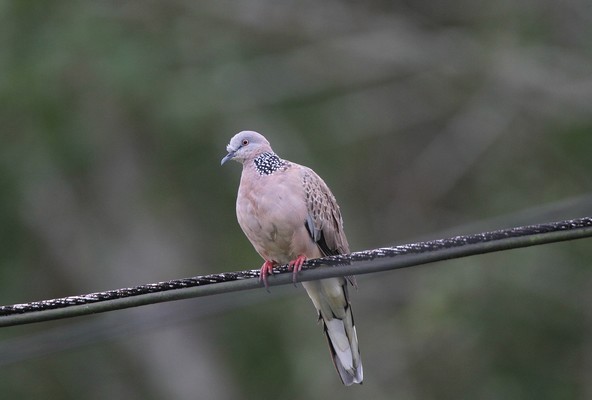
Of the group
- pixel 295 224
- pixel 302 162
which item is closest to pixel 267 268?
pixel 295 224

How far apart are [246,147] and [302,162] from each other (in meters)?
6.62

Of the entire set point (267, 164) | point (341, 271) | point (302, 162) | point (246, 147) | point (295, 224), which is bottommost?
point (341, 271)

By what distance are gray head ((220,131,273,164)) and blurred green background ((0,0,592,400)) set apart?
228 inches

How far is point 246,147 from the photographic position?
19.0 feet

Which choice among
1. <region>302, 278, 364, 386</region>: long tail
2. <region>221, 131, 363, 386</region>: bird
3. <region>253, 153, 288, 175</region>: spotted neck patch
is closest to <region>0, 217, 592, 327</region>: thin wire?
<region>221, 131, 363, 386</region>: bird

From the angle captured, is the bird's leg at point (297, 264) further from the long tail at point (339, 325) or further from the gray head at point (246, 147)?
the gray head at point (246, 147)

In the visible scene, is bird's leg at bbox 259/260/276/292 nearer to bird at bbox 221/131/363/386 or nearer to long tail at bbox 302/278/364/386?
bird at bbox 221/131/363/386

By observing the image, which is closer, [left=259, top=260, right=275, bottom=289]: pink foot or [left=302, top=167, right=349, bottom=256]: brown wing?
[left=259, top=260, right=275, bottom=289]: pink foot

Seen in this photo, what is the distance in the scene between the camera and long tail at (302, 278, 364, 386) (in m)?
5.72

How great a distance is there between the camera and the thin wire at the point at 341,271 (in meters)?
3.79

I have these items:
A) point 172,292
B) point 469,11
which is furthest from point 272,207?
point 469,11

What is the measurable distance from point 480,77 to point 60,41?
4706mm

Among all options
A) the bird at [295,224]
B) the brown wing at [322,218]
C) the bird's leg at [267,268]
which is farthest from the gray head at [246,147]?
the bird's leg at [267,268]

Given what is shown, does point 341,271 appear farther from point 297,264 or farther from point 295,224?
point 295,224
